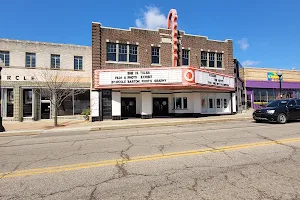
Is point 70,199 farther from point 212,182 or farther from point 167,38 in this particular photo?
point 167,38

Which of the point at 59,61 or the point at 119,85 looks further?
the point at 59,61

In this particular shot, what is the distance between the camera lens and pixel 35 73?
835 inches

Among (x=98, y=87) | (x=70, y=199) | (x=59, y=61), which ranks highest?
(x=59, y=61)

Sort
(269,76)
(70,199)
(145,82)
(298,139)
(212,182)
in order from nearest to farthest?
(70,199), (212,182), (298,139), (145,82), (269,76)

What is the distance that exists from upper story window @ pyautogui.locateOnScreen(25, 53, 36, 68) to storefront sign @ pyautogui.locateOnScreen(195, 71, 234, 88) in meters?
17.0

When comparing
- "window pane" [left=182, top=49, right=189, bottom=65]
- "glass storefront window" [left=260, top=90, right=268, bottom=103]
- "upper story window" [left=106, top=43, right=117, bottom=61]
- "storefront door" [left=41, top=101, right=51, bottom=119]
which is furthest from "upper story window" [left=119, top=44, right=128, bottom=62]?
"glass storefront window" [left=260, top=90, right=268, bottom=103]

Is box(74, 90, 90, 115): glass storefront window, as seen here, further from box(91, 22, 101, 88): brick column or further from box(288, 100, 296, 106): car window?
box(288, 100, 296, 106): car window

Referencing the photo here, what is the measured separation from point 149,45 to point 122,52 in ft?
9.58

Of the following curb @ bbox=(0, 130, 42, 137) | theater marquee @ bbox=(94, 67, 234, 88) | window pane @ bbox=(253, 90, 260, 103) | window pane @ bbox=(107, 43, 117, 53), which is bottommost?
curb @ bbox=(0, 130, 42, 137)

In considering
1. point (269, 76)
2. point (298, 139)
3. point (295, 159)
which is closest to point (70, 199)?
point (295, 159)

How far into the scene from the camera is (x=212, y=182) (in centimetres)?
415

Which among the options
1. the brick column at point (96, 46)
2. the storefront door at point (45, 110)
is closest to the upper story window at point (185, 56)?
the brick column at point (96, 46)

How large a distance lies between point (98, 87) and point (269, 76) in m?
30.5

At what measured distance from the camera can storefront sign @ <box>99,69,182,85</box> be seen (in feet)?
59.4
